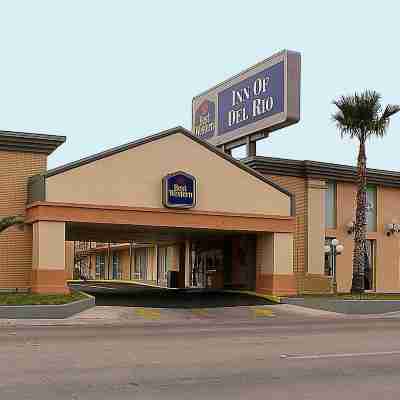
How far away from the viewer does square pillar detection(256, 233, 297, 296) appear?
31.3m

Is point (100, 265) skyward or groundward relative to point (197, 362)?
groundward

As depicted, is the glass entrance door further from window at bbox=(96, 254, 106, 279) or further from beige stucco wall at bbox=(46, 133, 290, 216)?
beige stucco wall at bbox=(46, 133, 290, 216)

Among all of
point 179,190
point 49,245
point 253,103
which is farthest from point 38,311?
point 253,103

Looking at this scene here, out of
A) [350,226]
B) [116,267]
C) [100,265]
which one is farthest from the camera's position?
[100,265]

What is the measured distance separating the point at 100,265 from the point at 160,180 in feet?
176

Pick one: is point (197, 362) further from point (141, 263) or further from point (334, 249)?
point (141, 263)

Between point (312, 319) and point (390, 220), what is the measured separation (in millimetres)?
15723

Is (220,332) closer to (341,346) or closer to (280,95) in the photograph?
(341,346)

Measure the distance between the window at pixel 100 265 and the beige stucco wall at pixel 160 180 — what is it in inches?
1998

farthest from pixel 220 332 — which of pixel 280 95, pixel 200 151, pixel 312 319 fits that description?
pixel 280 95

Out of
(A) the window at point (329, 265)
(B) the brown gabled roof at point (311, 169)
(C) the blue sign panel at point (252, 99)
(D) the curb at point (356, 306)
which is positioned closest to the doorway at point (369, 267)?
(A) the window at point (329, 265)

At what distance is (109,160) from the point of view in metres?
28.5

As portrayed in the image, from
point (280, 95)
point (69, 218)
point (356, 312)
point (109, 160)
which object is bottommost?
point (356, 312)

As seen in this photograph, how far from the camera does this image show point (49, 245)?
89.4 feet
